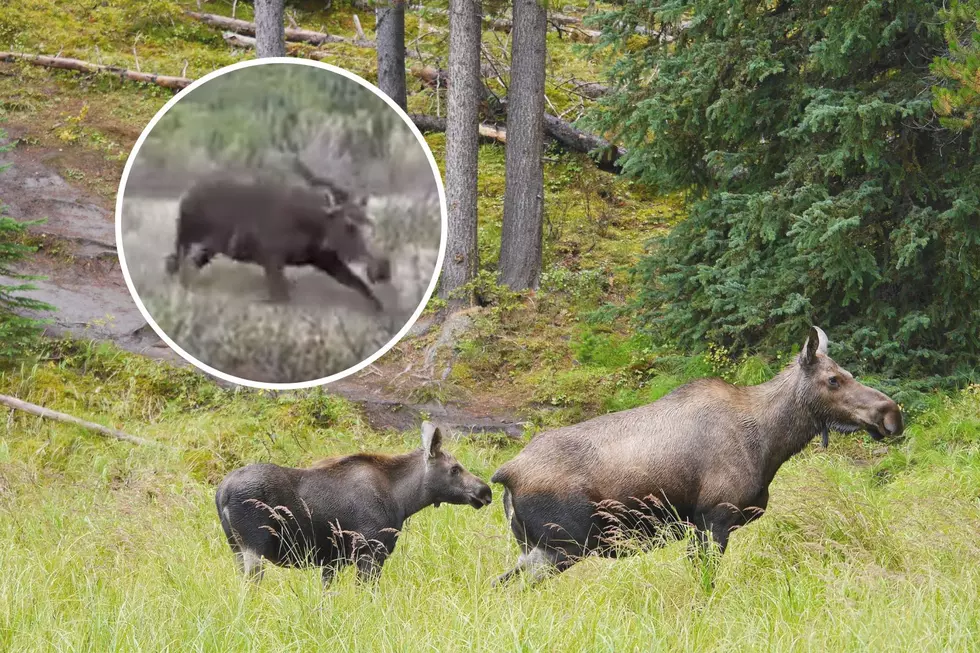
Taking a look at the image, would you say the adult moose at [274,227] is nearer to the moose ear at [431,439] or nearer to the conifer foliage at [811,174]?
the moose ear at [431,439]

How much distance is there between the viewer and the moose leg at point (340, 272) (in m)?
6.16

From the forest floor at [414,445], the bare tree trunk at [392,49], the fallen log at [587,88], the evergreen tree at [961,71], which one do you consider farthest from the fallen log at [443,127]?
the evergreen tree at [961,71]

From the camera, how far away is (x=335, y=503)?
22.0 feet

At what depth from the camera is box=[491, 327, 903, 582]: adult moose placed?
6504 millimetres

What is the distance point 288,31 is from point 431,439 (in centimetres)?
1849

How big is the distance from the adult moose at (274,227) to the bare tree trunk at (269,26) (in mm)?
10454

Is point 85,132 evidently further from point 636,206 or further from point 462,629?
Answer: point 462,629

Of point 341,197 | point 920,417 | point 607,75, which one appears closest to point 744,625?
point 341,197

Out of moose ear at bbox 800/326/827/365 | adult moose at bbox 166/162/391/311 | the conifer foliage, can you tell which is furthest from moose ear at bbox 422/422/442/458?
the conifer foliage

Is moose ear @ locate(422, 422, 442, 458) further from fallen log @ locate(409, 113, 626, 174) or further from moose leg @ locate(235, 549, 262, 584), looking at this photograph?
fallen log @ locate(409, 113, 626, 174)

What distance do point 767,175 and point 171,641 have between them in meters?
Result: 9.19

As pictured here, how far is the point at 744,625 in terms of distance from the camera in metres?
5.41

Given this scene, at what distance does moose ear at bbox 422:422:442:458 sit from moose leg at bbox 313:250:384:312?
0.94 meters

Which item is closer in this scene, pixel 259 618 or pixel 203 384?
pixel 259 618
